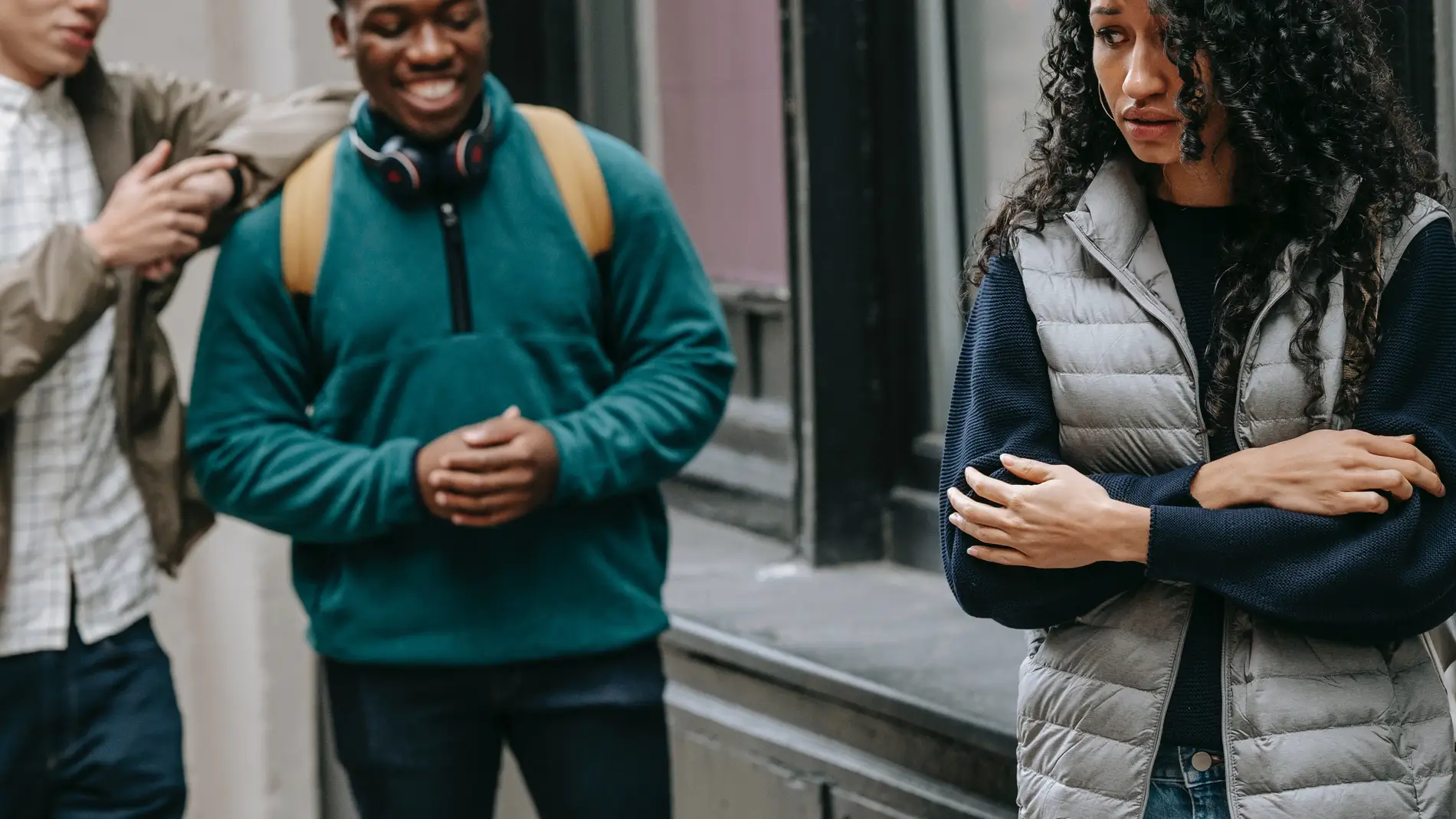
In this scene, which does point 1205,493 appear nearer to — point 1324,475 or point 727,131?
point 1324,475

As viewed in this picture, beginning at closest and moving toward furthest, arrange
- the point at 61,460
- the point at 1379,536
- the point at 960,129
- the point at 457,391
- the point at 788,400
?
the point at 1379,536, the point at 457,391, the point at 61,460, the point at 960,129, the point at 788,400

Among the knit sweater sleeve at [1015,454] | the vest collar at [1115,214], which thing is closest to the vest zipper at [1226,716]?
the knit sweater sleeve at [1015,454]

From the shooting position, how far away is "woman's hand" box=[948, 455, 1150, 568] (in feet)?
7.08

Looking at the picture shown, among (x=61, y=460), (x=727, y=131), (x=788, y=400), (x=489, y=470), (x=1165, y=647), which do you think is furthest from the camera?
(x=727, y=131)

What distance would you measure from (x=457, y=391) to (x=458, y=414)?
35 millimetres

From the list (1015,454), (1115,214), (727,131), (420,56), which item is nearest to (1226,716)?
(1015,454)

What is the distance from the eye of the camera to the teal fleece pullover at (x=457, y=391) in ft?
9.73

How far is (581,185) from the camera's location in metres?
3.05

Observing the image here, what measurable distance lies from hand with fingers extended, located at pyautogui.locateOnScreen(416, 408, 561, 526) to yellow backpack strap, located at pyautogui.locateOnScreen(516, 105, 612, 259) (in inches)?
12.8

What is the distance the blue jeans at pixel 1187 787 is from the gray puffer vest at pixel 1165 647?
32 mm

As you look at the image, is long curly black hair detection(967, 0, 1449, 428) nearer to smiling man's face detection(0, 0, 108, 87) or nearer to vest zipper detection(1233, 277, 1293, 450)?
vest zipper detection(1233, 277, 1293, 450)

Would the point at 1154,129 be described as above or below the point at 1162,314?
above

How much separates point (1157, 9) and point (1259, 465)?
0.51m

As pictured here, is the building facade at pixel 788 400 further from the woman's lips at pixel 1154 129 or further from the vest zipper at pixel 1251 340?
the woman's lips at pixel 1154 129
